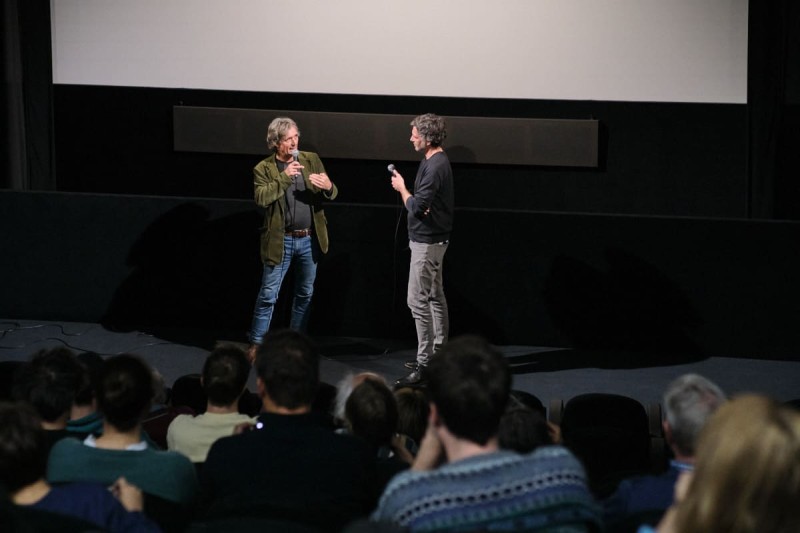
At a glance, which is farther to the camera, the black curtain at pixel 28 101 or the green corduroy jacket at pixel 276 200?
the black curtain at pixel 28 101

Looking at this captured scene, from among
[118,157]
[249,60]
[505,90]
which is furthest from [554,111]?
[118,157]

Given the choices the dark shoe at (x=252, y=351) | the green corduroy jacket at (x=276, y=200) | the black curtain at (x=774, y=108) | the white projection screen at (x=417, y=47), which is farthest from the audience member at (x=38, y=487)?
the black curtain at (x=774, y=108)

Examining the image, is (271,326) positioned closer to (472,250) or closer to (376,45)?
(472,250)

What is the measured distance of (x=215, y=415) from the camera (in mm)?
3244

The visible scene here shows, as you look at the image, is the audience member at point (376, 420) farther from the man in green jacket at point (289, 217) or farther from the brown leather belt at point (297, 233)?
the brown leather belt at point (297, 233)

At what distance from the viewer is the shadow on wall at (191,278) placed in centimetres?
691

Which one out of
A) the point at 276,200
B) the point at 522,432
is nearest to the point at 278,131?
the point at 276,200

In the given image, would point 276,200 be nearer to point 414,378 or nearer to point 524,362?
point 414,378

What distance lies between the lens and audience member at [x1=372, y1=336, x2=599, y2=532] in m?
2.08

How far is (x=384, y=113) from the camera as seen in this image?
7.27 m

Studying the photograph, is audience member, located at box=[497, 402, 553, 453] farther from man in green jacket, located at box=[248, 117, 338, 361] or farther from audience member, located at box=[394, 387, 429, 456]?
man in green jacket, located at box=[248, 117, 338, 361]

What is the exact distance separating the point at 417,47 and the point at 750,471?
5.87 metres

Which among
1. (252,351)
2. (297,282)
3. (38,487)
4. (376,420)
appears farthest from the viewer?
(297,282)

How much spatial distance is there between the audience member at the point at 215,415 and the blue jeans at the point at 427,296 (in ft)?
8.21
